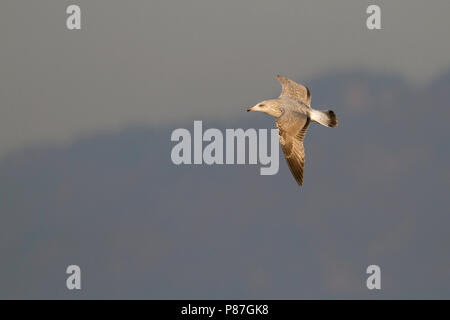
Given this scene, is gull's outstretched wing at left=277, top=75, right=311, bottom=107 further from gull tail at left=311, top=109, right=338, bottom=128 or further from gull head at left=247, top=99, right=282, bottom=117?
gull head at left=247, top=99, right=282, bottom=117

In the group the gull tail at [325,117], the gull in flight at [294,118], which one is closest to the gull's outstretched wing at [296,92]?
the gull in flight at [294,118]

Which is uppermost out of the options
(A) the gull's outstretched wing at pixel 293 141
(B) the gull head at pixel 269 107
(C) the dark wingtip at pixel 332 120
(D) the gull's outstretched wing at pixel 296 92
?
(D) the gull's outstretched wing at pixel 296 92

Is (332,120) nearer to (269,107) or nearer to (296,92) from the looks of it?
(269,107)

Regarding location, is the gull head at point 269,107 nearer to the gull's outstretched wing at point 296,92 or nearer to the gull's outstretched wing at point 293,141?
the gull's outstretched wing at point 293,141

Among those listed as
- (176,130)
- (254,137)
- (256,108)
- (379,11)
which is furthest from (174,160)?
(256,108)

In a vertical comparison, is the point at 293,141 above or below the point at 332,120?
below

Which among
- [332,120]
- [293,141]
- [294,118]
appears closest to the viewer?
[293,141]

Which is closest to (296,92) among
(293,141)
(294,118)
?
(294,118)
